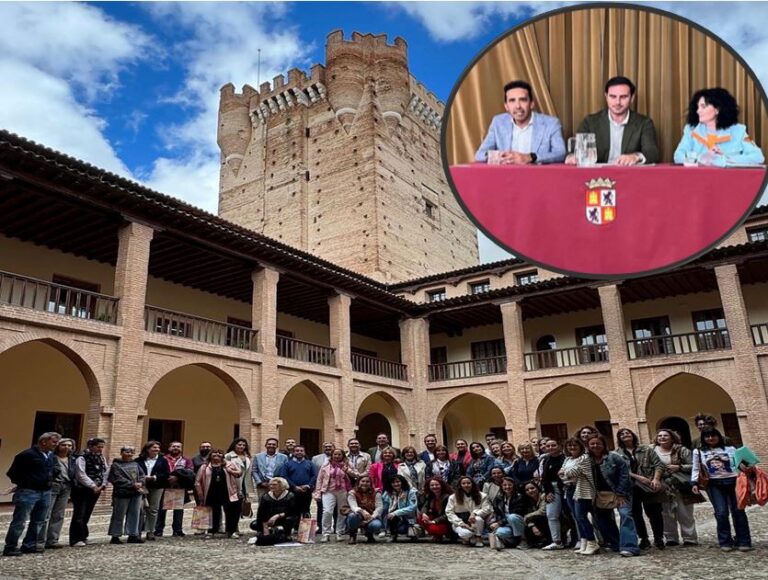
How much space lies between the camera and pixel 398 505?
890cm

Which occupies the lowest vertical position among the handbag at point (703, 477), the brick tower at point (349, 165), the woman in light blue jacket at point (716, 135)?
the handbag at point (703, 477)

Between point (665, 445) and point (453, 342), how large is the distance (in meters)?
18.5

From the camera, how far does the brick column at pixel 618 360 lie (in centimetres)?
1900

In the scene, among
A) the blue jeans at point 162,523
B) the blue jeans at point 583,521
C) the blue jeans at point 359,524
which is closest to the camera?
the blue jeans at point 583,521

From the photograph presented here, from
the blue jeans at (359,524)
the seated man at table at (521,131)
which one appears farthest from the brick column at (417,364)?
the seated man at table at (521,131)

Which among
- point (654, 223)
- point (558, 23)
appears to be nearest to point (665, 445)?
point (654, 223)

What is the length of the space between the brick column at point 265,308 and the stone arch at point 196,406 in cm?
153

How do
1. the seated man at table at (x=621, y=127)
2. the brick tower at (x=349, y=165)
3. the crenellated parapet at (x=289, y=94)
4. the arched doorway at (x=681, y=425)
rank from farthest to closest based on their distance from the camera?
the crenellated parapet at (x=289, y=94), the brick tower at (x=349, y=165), the arched doorway at (x=681, y=425), the seated man at table at (x=621, y=127)

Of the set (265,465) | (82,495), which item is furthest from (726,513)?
(82,495)

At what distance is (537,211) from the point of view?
2.73 meters

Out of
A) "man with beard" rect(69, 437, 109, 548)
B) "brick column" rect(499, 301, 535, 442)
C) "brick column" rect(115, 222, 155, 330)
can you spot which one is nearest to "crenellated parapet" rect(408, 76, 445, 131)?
"brick column" rect(499, 301, 535, 442)

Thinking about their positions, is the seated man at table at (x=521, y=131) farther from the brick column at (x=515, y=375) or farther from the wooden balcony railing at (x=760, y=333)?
the brick column at (x=515, y=375)

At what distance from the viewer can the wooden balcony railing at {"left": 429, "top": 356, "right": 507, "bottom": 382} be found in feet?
72.7

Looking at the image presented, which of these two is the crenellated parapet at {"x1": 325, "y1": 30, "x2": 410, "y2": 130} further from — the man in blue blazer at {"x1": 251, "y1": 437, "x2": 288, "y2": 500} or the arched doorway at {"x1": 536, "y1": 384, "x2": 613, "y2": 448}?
the man in blue blazer at {"x1": 251, "y1": 437, "x2": 288, "y2": 500}
